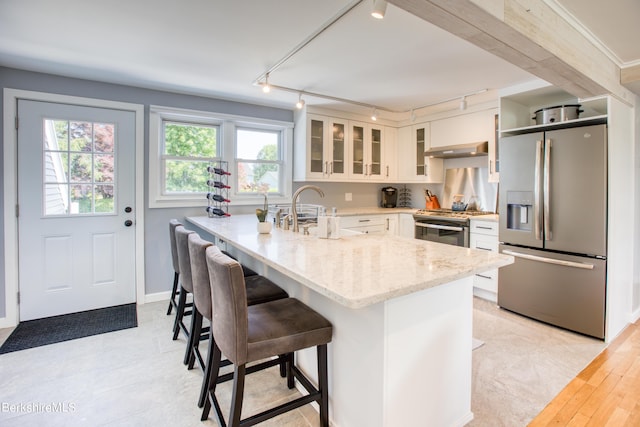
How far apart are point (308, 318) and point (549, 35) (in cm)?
207

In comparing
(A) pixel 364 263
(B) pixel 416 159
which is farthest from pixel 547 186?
(A) pixel 364 263

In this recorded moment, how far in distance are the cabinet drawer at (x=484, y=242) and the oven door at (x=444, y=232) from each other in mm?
62

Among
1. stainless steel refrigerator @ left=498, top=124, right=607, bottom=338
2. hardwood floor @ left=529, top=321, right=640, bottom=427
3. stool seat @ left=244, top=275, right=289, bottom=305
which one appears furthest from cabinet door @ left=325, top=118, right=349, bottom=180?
hardwood floor @ left=529, top=321, right=640, bottom=427

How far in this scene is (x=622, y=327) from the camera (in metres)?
2.91

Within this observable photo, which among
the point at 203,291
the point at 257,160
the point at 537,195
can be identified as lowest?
the point at 203,291


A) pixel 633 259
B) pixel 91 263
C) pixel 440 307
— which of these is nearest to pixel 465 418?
pixel 440 307

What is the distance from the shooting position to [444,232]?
12.9 ft

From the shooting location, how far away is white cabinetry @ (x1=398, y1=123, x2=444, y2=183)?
457 cm

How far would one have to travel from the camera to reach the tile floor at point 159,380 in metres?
1.80

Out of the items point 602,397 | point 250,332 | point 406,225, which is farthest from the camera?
point 406,225

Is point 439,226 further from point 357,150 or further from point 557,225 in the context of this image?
point 357,150

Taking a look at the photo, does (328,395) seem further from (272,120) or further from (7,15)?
(272,120)

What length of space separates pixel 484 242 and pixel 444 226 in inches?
19.0

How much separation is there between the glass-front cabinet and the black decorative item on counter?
5.62ft
